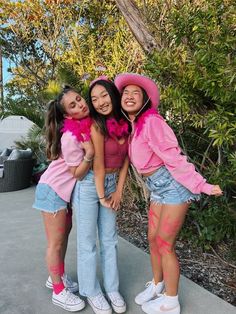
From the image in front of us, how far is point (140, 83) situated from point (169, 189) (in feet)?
2.32

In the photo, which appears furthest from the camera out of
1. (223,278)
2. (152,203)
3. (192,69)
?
(223,278)

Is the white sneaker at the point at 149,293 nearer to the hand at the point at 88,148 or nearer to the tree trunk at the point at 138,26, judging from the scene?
the hand at the point at 88,148

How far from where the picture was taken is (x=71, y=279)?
9.52 feet

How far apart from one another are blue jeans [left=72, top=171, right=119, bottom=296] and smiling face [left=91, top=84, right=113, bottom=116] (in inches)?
16.9

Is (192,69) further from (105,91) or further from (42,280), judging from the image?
(42,280)

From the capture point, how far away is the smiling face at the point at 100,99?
2.16 metres

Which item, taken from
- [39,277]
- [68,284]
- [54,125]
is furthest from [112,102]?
[39,277]

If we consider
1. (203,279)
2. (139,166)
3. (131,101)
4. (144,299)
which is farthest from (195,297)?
(131,101)

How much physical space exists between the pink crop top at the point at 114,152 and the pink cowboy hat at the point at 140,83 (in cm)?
34

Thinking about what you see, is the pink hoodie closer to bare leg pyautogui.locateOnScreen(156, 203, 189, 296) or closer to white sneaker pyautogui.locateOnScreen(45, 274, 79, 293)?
bare leg pyautogui.locateOnScreen(156, 203, 189, 296)

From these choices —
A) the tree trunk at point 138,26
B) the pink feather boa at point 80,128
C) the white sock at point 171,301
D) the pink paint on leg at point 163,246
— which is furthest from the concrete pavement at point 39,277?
the tree trunk at point 138,26

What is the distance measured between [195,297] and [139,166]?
1188mm

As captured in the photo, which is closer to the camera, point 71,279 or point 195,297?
point 195,297

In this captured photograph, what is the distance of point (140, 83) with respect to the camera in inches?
86.4
